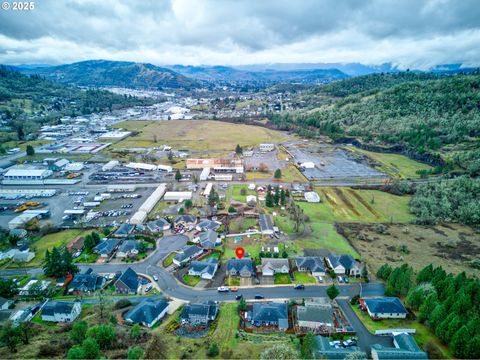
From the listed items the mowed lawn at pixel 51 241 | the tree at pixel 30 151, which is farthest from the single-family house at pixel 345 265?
the tree at pixel 30 151

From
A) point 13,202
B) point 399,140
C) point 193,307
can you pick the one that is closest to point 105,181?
point 13,202

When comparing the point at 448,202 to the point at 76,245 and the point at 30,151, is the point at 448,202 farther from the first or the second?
the point at 30,151

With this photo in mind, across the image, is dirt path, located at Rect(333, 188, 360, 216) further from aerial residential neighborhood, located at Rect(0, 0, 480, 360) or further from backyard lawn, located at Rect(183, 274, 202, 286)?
backyard lawn, located at Rect(183, 274, 202, 286)

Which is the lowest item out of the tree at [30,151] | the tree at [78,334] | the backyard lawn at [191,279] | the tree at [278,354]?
the backyard lawn at [191,279]

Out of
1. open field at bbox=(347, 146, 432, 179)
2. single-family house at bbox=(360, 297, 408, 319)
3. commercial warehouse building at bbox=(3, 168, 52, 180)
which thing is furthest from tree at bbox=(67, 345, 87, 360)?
open field at bbox=(347, 146, 432, 179)

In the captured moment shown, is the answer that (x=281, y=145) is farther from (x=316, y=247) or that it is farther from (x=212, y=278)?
(x=212, y=278)

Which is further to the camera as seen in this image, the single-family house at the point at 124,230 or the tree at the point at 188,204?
the tree at the point at 188,204

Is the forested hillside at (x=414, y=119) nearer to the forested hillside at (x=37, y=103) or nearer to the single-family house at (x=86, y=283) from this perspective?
the single-family house at (x=86, y=283)
